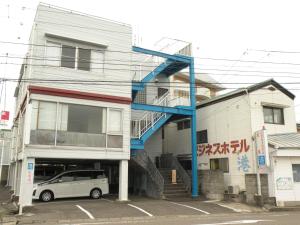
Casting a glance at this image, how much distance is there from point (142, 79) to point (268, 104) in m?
8.11

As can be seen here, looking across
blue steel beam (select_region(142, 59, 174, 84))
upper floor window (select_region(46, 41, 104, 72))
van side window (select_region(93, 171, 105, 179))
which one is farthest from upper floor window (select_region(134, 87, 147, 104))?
van side window (select_region(93, 171, 105, 179))

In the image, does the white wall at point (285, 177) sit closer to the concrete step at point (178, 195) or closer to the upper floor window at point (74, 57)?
the concrete step at point (178, 195)

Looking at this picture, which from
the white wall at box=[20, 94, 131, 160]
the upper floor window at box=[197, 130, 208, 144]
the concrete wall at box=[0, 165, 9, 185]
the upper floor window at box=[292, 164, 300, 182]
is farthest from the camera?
the concrete wall at box=[0, 165, 9, 185]

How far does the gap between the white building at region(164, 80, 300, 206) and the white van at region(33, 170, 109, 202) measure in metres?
7.84

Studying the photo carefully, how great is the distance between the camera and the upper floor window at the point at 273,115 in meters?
21.0

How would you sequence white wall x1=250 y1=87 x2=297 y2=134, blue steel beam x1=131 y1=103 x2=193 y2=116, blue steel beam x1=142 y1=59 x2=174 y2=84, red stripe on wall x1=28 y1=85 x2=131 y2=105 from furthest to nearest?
blue steel beam x1=142 y1=59 x2=174 y2=84, blue steel beam x1=131 y1=103 x2=193 y2=116, white wall x1=250 y1=87 x2=297 y2=134, red stripe on wall x1=28 y1=85 x2=131 y2=105

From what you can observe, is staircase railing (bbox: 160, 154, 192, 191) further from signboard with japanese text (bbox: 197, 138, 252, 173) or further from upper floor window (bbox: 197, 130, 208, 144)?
upper floor window (bbox: 197, 130, 208, 144)

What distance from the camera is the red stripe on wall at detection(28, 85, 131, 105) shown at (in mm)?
16513

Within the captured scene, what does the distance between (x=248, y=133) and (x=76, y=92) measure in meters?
10.3

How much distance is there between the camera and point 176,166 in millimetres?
22859

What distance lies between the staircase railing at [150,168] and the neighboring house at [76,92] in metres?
2.36

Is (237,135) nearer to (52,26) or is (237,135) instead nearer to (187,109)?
(187,109)

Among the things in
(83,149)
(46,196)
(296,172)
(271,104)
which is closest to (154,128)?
(83,149)

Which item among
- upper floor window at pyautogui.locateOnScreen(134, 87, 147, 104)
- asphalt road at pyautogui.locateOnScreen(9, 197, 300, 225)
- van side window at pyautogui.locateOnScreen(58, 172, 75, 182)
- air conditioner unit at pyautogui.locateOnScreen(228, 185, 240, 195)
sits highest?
upper floor window at pyautogui.locateOnScreen(134, 87, 147, 104)
